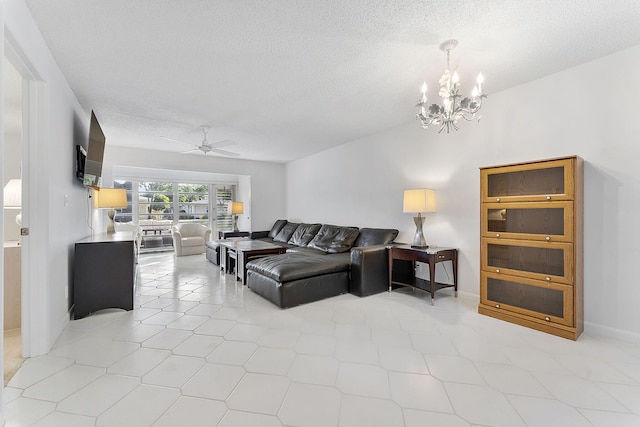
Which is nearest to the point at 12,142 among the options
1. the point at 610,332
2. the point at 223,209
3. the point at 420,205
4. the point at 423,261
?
the point at 223,209

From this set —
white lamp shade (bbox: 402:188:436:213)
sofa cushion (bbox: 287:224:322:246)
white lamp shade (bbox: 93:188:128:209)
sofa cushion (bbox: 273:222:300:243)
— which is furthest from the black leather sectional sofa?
white lamp shade (bbox: 93:188:128:209)

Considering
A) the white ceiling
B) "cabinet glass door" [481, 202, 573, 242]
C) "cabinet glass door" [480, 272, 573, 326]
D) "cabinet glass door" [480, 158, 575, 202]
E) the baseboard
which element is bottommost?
the baseboard

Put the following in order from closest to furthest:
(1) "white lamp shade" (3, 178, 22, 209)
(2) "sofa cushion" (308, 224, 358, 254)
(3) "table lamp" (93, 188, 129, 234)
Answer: (1) "white lamp shade" (3, 178, 22, 209) → (3) "table lamp" (93, 188, 129, 234) → (2) "sofa cushion" (308, 224, 358, 254)

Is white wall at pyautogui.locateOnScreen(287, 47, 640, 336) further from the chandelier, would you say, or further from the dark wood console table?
the dark wood console table

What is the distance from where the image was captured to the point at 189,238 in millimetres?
6781

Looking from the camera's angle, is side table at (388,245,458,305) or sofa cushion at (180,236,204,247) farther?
sofa cushion at (180,236,204,247)

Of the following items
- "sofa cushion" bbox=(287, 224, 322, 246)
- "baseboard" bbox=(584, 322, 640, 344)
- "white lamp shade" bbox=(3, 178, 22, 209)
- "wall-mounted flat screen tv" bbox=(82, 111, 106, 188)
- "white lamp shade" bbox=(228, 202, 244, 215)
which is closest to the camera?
"baseboard" bbox=(584, 322, 640, 344)

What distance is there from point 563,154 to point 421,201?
1.42 m

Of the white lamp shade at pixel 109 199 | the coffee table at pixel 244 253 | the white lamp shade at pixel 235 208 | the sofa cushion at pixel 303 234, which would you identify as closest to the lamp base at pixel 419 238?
the coffee table at pixel 244 253

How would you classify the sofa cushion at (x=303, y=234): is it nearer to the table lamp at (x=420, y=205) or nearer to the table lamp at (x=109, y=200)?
the table lamp at (x=420, y=205)

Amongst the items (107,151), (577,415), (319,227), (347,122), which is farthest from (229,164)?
(577,415)

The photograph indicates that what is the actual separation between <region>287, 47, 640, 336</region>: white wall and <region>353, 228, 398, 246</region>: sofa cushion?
0.22 meters

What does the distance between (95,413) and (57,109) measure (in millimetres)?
2505

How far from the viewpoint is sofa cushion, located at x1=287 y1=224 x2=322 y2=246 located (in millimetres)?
5387
